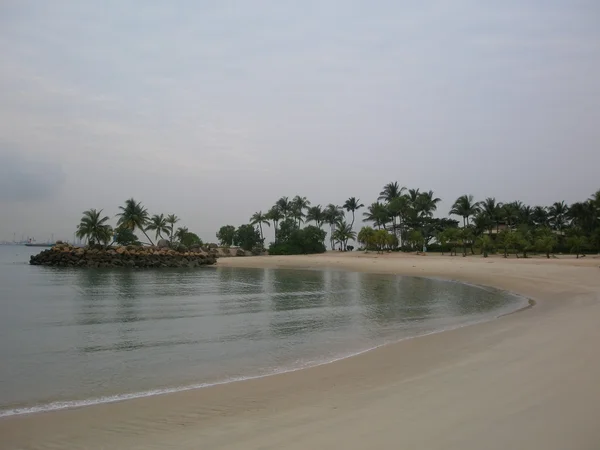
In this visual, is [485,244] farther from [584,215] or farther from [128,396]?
[128,396]

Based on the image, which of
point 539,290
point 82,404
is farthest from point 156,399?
point 539,290

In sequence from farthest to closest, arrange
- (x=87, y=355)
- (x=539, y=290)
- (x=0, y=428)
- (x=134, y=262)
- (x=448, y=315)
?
1. (x=134, y=262)
2. (x=539, y=290)
3. (x=448, y=315)
4. (x=87, y=355)
5. (x=0, y=428)

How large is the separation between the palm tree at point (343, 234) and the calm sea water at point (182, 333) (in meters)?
69.4

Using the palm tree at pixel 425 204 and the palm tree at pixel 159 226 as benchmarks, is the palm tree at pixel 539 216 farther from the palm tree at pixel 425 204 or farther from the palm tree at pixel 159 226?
the palm tree at pixel 159 226

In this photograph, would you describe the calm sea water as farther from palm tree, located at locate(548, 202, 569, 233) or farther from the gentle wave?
palm tree, located at locate(548, 202, 569, 233)

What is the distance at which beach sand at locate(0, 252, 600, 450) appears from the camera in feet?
16.9

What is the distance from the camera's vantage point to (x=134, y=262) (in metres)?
63.9

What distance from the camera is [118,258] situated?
64375 mm

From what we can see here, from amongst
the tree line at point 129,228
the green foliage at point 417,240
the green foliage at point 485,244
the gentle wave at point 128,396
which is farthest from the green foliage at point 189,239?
the gentle wave at point 128,396

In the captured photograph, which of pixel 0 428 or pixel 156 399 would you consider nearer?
pixel 0 428

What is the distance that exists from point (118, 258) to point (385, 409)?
213 ft

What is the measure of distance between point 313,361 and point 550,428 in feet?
19.7

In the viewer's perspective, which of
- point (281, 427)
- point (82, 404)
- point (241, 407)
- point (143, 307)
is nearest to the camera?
point (281, 427)

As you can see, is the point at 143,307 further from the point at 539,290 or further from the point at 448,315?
the point at 539,290
